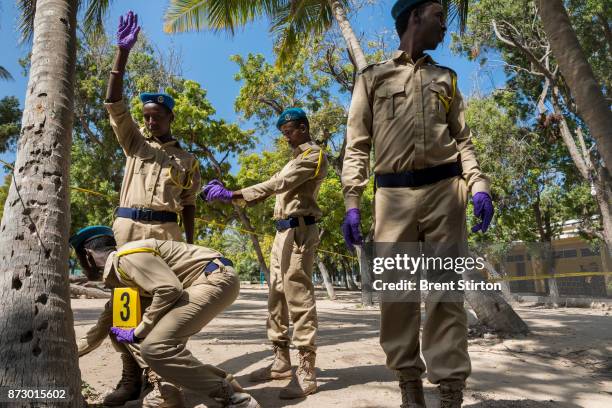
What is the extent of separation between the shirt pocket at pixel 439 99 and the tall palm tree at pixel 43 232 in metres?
2.13

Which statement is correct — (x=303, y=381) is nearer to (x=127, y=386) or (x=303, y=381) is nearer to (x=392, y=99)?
(x=127, y=386)

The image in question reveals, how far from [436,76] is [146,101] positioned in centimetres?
215

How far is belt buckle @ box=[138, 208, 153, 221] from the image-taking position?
324cm

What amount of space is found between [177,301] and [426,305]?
1.38 metres

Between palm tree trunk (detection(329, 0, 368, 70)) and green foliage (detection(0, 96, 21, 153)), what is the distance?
1900 centimetres

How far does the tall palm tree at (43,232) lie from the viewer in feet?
7.28

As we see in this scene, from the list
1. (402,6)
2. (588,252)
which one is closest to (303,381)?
(402,6)

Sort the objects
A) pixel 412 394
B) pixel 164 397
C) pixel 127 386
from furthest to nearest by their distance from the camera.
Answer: pixel 127 386, pixel 164 397, pixel 412 394

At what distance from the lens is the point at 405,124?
2.56 metres

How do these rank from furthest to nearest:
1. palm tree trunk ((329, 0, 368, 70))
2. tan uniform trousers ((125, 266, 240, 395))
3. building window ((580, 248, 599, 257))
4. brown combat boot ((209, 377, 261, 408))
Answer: building window ((580, 248, 599, 257)) < palm tree trunk ((329, 0, 368, 70)) < brown combat boot ((209, 377, 261, 408)) < tan uniform trousers ((125, 266, 240, 395))

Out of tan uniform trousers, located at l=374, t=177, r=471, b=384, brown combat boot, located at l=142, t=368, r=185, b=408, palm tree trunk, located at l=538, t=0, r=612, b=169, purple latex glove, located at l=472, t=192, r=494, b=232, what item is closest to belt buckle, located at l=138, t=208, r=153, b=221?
brown combat boot, located at l=142, t=368, r=185, b=408

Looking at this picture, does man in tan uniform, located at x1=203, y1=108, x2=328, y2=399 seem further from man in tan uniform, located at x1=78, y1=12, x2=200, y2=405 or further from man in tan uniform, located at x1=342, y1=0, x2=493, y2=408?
man in tan uniform, located at x1=342, y1=0, x2=493, y2=408

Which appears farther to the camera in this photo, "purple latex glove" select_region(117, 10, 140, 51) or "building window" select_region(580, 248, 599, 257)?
"building window" select_region(580, 248, 599, 257)

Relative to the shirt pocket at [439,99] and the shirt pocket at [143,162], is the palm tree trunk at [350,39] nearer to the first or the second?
the shirt pocket at [143,162]
